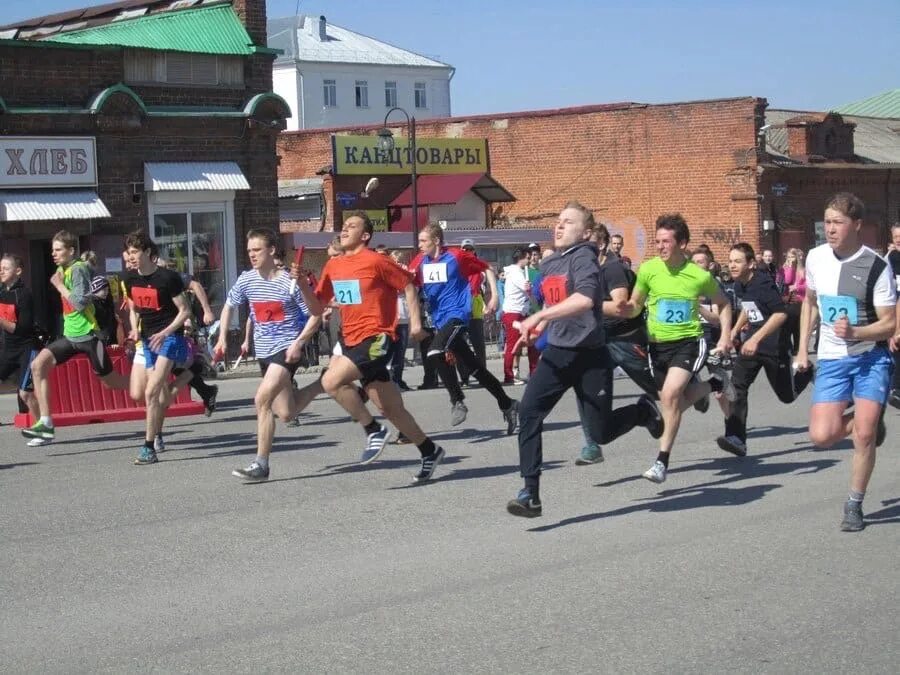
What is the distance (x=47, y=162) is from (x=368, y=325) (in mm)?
14421

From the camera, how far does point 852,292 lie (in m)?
7.61

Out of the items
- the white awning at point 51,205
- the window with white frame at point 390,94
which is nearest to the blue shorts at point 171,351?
the white awning at point 51,205

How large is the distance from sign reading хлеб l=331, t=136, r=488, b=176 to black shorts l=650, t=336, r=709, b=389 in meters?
26.1

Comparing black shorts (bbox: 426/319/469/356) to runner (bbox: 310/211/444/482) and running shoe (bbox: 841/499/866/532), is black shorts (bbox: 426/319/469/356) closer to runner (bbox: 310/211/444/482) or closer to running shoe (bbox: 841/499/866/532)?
runner (bbox: 310/211/444/482)

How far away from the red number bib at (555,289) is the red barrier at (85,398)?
6.78 m

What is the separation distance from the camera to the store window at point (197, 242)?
2422 cm

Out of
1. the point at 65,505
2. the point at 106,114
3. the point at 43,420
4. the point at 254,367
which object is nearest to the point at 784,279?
the point at 254,367

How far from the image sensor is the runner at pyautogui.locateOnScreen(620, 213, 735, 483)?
9.35m

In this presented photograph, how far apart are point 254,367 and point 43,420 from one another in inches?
417

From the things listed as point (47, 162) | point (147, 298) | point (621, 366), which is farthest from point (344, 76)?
point (621, 366)

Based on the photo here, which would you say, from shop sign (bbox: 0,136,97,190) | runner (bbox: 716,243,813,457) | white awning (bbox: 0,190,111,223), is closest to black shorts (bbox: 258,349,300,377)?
runner (bbox: 716,243,813,457)

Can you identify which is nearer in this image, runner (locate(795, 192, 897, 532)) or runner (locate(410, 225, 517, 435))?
runner (locate(795, 192, 897, 532))

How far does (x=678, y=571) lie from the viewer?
6.84 m

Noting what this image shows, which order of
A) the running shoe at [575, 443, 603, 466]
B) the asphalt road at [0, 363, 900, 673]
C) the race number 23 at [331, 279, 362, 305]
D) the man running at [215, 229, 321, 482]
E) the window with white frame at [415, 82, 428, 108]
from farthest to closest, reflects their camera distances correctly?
1. the window with white frame at [415, 82, 428, 108]
2. the running shoe at [575, 443, 603, 466]
3. the man running at [215, 229, 321, 482]
4. the race number 23 at [331, 279, 362, 305]
5. the asphalt road at [0, 363, 900, 673]
